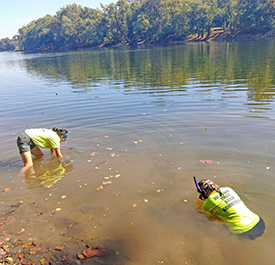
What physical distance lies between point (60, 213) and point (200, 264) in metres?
3.54

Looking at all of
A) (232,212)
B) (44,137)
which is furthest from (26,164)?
(232,212)

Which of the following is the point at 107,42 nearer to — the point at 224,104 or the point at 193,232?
the point at 224,104

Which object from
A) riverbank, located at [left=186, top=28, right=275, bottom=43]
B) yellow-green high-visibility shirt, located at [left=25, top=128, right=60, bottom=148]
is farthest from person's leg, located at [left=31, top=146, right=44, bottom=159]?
riverbank, located at [left=186, top=28, right=275, bottom=43]

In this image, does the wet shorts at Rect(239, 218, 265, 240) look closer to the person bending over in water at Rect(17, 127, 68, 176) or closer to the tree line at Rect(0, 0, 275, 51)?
the person bending over in water at Rect(17, 127, 68, 176)

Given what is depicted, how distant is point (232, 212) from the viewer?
4758 mm

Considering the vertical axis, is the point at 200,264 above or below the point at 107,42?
below

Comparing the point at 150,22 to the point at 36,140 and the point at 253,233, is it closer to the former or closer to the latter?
the point at 36,140

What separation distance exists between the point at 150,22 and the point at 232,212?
125508 millimetres

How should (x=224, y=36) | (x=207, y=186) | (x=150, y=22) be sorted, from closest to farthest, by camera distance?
1. (x=207, y=186)
2. (x=224, y=36)
3. (x=150, y=22)

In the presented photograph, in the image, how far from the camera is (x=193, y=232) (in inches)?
202

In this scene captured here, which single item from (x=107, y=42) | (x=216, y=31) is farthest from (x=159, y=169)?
(x=107, y=42)

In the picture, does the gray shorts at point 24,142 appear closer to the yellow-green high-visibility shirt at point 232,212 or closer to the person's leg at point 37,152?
the person's leg at point 37,152

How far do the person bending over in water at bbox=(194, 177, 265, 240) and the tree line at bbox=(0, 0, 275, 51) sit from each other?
91923 millimetres

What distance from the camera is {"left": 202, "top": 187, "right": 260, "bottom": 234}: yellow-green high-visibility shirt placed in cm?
475
